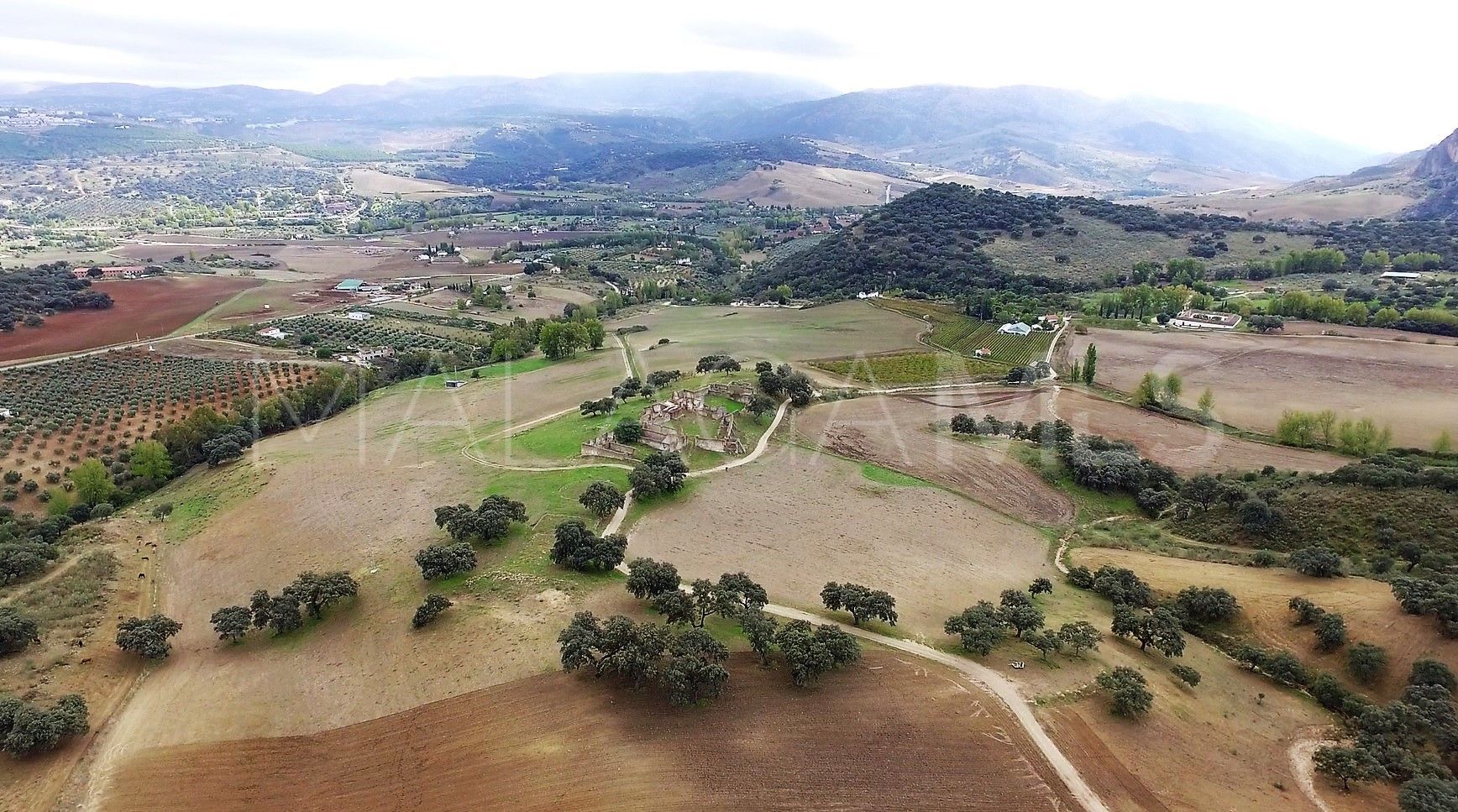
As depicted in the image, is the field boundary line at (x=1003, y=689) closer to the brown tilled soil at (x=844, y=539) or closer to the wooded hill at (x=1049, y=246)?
the brown tilled soil at (x=844, y=539)

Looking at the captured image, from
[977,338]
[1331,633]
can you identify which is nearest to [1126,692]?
[1331,633]

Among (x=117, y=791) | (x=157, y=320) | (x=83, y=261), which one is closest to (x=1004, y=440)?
(x=117, y=791)

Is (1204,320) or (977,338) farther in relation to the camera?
(1204,320)

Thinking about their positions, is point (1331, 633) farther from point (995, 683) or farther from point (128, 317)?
point (128, 317)

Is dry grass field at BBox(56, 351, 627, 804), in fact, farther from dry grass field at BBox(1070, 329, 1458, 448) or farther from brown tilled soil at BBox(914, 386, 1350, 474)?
dry grass field at BBox(1070, 329, 1458, 448)

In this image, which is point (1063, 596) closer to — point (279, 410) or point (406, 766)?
point (406, 766)

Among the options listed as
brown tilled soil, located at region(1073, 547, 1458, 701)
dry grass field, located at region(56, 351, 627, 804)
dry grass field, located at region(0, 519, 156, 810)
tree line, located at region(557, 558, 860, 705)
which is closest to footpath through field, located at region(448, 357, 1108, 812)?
tree line, located at region(557, 558, 860, 705)
